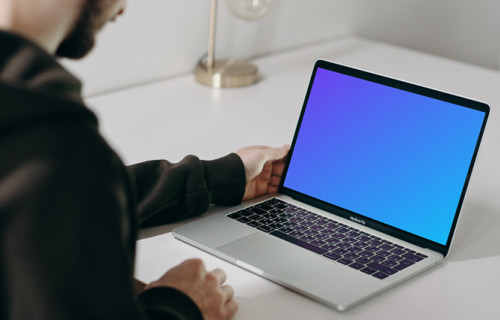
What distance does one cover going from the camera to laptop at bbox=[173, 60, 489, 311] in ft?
3.51

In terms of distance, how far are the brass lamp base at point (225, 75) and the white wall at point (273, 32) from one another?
0.25ft

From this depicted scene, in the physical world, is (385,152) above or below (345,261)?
above

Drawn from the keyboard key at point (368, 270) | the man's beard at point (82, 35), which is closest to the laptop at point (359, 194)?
the keyboard key at point (368, 270)

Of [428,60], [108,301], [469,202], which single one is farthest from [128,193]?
[428,60]

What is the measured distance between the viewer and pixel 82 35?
0.77m

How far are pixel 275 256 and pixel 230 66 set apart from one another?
0.98 meters

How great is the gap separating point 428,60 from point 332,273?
51.3 inches

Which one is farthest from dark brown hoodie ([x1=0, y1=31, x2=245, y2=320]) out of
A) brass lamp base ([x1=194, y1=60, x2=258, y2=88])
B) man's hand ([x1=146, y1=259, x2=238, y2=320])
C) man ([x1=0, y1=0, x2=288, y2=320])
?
brass lamp base ([x1=194, y1=60, x2=258, y2=88])

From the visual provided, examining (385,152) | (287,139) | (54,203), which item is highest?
(54,203)

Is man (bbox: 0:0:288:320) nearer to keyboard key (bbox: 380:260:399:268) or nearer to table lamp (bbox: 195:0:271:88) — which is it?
keyboard key (bbox: 380:260:399:268)

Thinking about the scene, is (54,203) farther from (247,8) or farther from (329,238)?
(247,8)

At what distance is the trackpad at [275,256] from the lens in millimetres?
1036

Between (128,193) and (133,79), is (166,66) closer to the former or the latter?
(133,79)

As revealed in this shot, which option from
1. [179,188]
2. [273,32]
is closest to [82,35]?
[179,188]
